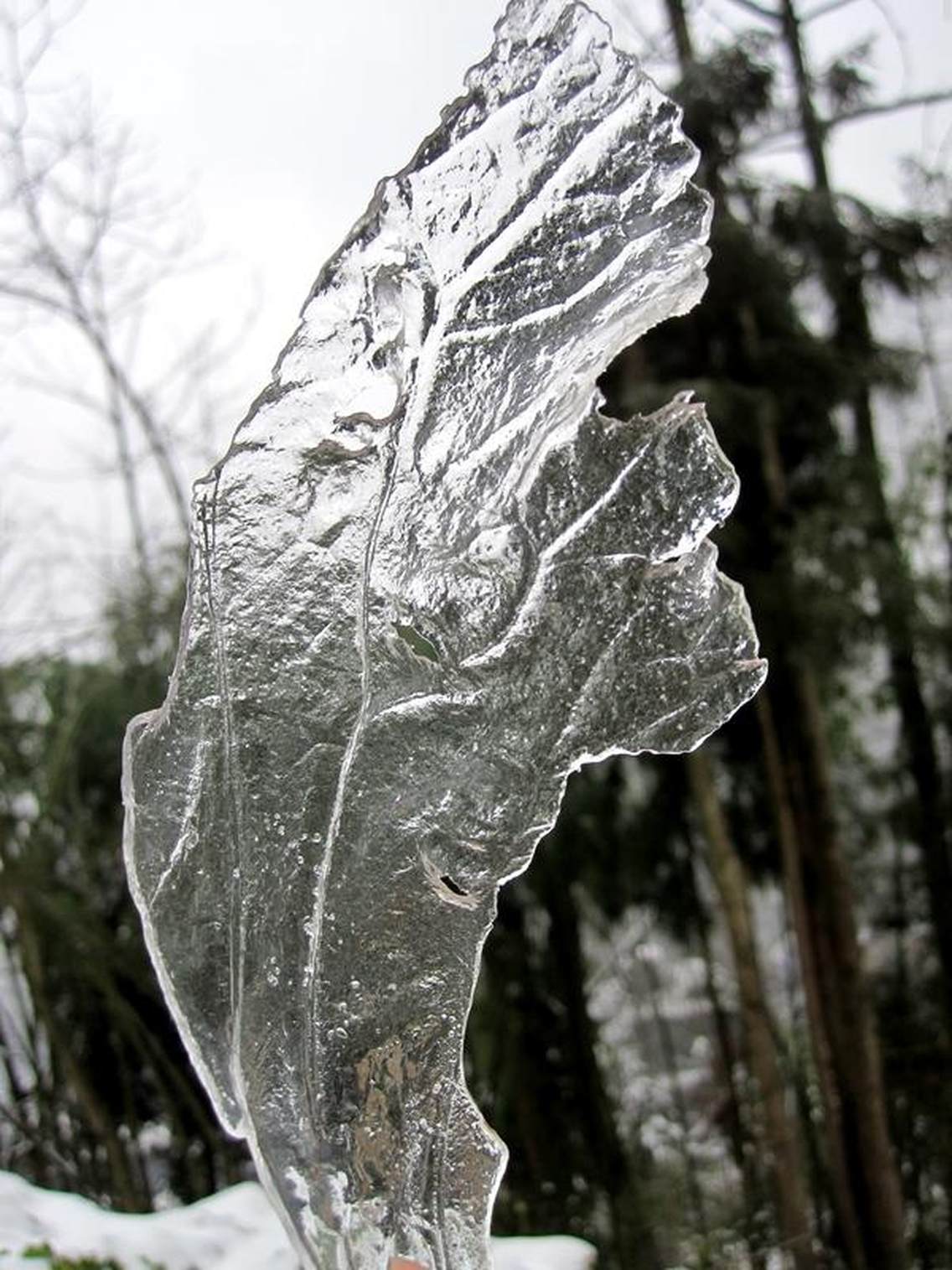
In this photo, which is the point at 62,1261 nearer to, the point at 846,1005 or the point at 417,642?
the point at 417,642

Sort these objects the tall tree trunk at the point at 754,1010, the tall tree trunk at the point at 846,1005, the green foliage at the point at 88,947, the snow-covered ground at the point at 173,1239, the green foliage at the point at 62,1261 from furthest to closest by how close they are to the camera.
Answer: the tall tree trunk at the point at 846,1005
the green foliage at the point at 88,947
the tall tree trunk at the point at 754,1010
the snow-covered ground at the point at 173,1239
the green foliage at the point at 62,1261

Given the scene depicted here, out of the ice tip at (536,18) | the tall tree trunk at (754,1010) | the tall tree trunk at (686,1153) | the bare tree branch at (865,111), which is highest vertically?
the bare tree branch at (865,111)

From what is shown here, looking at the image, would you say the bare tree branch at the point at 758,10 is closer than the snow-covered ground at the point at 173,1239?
No

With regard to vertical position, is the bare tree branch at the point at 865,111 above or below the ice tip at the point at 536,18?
above

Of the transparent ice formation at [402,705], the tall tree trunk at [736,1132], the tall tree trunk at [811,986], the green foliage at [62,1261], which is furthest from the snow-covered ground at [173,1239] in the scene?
the tall tree trunk at [736,1132]

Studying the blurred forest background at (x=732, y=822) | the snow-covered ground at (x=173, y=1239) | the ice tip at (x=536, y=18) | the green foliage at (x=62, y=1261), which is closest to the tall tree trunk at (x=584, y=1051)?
the blurred forest background at (x=732, y=822)

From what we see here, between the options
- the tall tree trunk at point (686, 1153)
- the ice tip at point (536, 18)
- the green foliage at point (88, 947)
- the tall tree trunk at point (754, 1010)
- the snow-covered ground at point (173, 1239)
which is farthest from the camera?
the tall tree trunk at point (686, 1153)

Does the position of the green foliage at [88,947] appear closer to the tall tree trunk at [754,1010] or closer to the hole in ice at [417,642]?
the tall tree trunk at [754,1010]

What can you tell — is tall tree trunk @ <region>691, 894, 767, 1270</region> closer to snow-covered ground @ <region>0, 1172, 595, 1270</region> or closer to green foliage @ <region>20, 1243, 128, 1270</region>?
snow-covered ground @ <region>0, 1172, 595, 1270</region>
